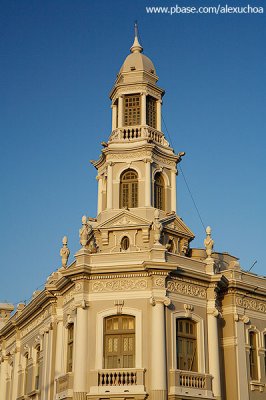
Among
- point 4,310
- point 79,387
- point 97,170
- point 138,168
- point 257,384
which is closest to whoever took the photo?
point 79,387

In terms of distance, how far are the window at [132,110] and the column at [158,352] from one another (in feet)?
38.3

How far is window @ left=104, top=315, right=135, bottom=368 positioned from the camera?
27.8 meters

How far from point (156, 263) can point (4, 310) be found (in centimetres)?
3206

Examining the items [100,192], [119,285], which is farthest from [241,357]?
[100,192]

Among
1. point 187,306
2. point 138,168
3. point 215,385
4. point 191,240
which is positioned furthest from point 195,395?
point 138,168

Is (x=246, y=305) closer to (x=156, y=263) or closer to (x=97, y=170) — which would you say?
(x=156, y=263)

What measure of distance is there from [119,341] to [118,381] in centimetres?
177

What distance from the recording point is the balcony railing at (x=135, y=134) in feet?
116

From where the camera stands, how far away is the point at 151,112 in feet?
120

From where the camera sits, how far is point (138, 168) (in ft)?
113

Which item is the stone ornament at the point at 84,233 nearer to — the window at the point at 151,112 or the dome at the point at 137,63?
the window at the point at 151,112

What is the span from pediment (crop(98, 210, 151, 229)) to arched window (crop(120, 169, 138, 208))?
1.17 metres

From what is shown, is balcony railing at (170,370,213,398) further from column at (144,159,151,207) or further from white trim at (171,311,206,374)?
column at (144,159,151,207)

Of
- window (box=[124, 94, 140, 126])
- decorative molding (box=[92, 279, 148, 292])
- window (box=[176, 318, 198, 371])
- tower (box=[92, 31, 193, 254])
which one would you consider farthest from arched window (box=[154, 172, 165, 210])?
window (box=[176, 318, 198, 371])
